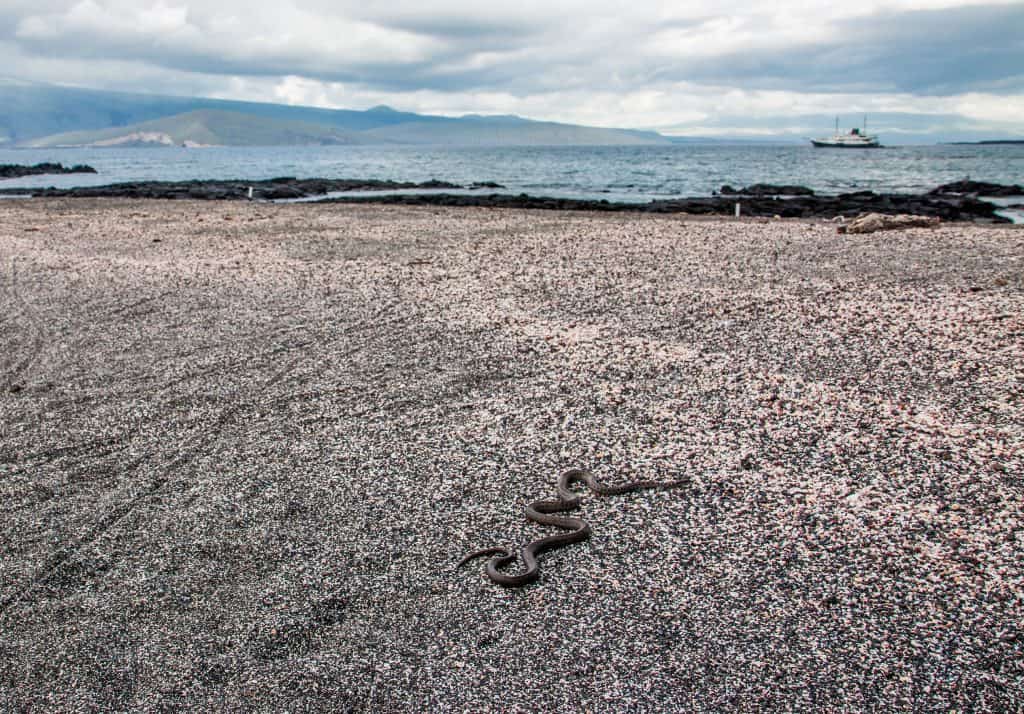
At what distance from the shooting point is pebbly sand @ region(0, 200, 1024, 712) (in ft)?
10.7

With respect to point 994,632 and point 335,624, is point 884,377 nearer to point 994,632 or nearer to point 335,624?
point 994,632

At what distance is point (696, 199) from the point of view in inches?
1128

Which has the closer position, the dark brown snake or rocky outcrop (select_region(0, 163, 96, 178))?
the dark brown snake

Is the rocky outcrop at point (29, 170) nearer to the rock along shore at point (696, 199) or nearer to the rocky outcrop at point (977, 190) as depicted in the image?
the rock along shore at point (696, 199)

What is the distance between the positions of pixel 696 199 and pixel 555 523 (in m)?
25.8

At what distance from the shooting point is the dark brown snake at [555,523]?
389 centimetres

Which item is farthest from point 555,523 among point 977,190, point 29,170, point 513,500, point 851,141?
point 851,141

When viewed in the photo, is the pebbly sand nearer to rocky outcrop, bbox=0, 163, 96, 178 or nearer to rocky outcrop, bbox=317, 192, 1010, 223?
rocky outcrop, bbox=317, 192, 1010, 223

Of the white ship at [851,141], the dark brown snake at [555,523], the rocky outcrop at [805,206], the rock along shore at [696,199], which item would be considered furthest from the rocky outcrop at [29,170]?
the white ship at [851,141]

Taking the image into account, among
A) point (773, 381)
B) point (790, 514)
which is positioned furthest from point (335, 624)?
→ point (773, 381)

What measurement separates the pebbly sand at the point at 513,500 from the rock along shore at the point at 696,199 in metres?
13.1

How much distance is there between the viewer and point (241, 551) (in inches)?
167

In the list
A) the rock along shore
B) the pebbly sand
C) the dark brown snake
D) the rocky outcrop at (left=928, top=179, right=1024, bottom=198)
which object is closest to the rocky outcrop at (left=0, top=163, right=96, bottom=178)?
the rock along shore

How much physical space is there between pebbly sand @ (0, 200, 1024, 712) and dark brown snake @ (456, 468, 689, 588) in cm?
8
